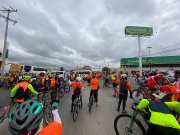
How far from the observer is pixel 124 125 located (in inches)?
214

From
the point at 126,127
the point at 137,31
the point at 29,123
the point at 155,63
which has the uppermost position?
the point at 137,31

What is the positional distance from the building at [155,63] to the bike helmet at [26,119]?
54.8m

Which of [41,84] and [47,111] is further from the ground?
[41,84]

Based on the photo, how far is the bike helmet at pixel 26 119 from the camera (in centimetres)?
241

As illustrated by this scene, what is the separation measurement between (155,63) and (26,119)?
213 feet

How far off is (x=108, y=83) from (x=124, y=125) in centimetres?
2214

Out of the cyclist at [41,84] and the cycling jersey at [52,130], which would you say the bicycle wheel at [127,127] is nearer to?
the cycling jersey at [52,130]

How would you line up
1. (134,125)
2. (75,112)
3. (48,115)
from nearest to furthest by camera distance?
1. (134,125)
2. (48,115)
3. (75,112)

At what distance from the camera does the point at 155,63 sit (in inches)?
2498

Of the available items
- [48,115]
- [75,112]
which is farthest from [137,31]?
[48,115]


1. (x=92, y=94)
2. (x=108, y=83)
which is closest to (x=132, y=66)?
(x=108, y=83)

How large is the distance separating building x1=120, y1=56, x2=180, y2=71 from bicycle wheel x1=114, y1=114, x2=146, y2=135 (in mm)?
51325

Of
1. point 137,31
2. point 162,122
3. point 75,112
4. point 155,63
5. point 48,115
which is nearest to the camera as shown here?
point 162,122

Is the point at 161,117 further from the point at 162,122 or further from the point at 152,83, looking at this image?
the point at 152,83
